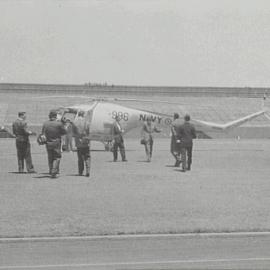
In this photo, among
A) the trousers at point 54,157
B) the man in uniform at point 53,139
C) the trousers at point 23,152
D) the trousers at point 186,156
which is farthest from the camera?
the trousers at point 186,156

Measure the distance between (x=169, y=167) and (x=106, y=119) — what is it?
10055mm

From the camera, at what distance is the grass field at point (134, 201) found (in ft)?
36.3

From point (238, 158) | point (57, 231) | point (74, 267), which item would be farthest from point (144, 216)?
point (238, 158)

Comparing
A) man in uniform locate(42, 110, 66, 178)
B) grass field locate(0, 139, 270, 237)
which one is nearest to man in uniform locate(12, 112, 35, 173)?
grass field locate(0, 139, 270, 237)

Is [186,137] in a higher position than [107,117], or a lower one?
lower

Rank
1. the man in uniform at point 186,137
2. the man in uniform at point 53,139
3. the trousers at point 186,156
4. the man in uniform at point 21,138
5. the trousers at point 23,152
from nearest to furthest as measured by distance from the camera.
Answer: the man in uniform at point 53,139, the man in uniform at point 21,138, the trousers at point 23,152, the trousers at point 186,156, the man in uniform at point 186,137

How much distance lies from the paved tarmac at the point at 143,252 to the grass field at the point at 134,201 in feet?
1.54

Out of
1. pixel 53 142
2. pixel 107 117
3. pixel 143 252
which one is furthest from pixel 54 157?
pixel 107 117

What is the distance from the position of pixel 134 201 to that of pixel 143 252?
201 inches

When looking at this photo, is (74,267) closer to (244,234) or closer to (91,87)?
(244,234)

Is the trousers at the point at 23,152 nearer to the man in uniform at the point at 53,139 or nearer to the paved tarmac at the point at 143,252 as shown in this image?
the man in uniform at the point at 53,139

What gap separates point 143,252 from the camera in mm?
9219

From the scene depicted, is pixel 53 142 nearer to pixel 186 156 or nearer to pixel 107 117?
pixel 186 156

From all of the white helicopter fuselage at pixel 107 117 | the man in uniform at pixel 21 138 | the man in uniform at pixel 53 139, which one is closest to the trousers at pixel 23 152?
the man in uniform at pixel 21 138
